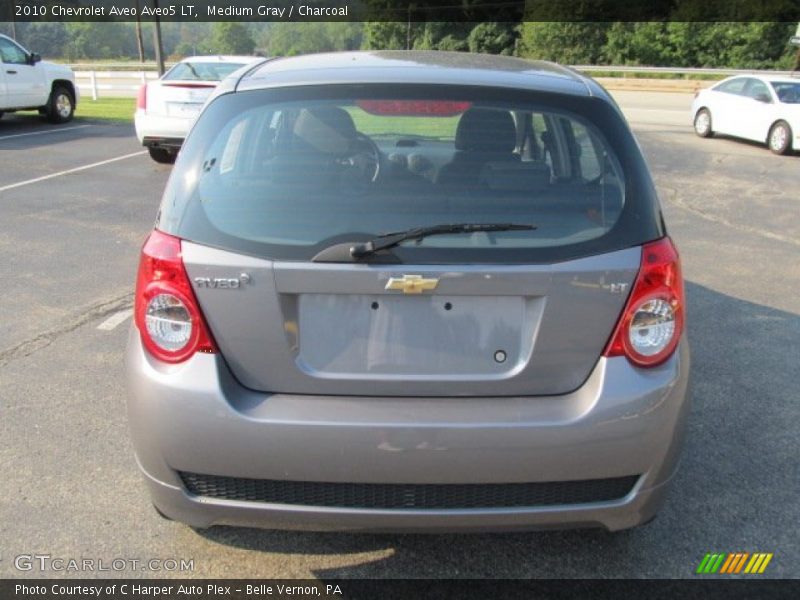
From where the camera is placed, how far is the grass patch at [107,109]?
18203 millimetres

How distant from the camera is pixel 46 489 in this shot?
305cm

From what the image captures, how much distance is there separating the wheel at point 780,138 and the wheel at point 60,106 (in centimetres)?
1550

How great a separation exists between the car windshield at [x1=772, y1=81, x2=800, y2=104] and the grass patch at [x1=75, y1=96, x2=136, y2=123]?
1464cm

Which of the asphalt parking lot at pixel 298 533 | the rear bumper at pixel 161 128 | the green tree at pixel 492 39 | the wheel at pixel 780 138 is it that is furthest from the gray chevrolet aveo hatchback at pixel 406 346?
the green tree at pixel 492 39

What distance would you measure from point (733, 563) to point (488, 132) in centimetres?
184

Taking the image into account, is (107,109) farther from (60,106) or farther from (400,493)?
(400,493)

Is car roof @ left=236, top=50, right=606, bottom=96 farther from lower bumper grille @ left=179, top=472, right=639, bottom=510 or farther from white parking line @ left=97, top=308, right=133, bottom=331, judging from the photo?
white parking line @ left=97, top=308, right=133, bottom=331

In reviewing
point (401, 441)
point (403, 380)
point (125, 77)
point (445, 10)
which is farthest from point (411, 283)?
point (445, 10)

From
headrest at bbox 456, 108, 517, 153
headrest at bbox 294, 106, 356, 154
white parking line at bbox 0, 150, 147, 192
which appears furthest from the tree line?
headrest at bbox 456, 108, 517, 153

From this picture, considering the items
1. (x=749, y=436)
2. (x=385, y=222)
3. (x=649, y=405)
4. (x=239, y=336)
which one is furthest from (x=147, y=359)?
(x=749, y=436)

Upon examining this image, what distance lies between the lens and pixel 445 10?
205ft

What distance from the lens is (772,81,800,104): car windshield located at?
48.8 feet

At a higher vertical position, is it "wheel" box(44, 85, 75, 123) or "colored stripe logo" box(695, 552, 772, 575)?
"colored stripe logo" box(695, 552, 772, 575)

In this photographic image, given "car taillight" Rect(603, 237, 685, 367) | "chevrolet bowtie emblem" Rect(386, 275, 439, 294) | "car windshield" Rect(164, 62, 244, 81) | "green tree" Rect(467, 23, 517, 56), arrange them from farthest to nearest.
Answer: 1. "green tree" Rect(467, 23, 517, 56)
2. "car windshield" Rect(164, 62, 244, 81)
3. "car taillight" Rect(603, 237, 685, 367)
4. "chevrolet bowtie emblem" Rect(386, 275, 439, 294)
